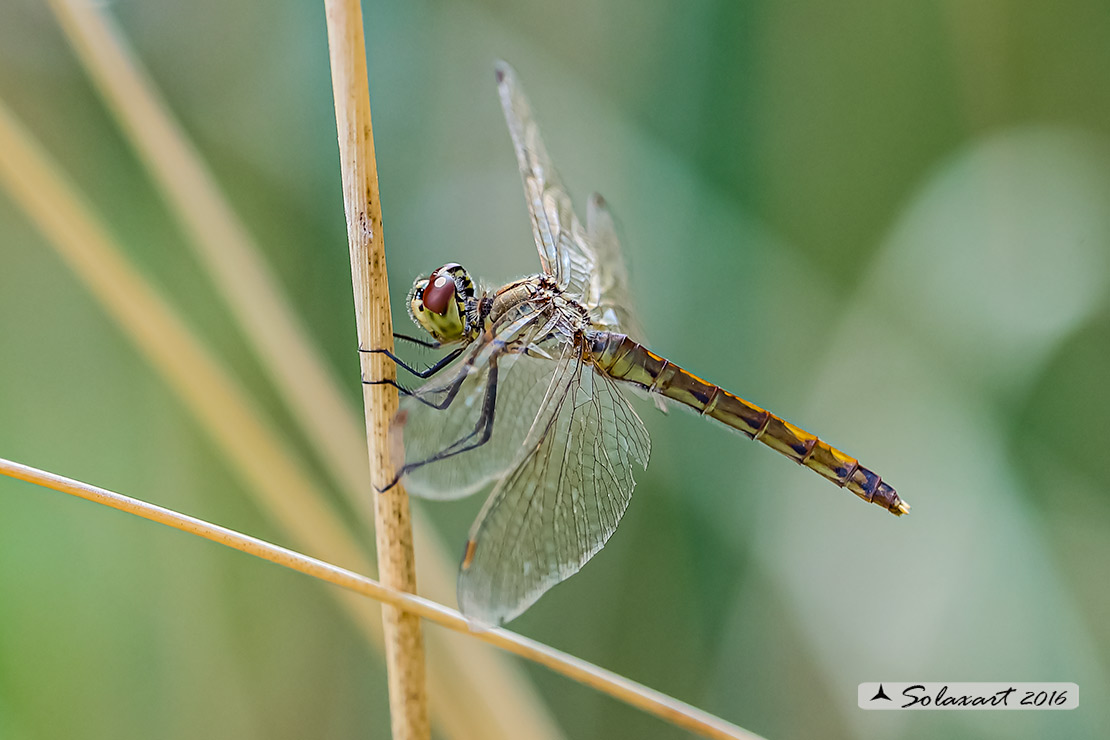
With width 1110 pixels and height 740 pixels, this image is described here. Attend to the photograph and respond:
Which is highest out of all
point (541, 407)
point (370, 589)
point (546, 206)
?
point (546, 206)

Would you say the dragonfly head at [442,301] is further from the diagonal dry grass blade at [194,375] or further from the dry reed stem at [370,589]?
the dry reed stem at [370,589]

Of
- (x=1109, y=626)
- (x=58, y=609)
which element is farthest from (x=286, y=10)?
(x=1109, y=626)

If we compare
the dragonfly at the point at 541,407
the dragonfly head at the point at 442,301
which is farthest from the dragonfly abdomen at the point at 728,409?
the dragonfly head at the point at 442,301

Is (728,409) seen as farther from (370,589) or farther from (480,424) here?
(370,589)

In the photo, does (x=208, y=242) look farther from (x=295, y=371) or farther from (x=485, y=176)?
(x=485, y=176)

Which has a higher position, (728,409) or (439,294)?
(728,409)

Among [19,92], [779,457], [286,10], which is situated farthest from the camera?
[779,457]

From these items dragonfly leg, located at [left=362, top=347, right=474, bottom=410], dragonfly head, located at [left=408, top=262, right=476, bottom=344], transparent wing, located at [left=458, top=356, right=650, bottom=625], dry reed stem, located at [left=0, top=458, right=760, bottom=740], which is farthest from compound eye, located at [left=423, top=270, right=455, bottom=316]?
dry reed stem, located at [left=0, top=458, right=760, bottom=740]

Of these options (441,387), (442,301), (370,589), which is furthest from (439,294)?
(370,589)
